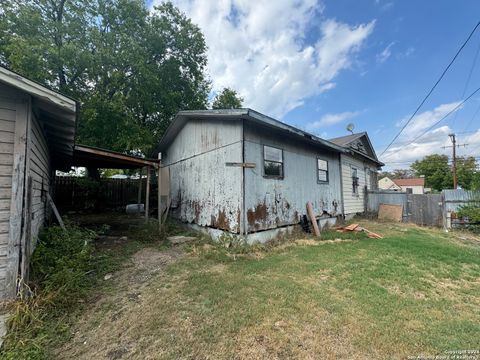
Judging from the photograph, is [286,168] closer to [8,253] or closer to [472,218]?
[8,253]

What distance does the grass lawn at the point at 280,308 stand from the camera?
8.08ft

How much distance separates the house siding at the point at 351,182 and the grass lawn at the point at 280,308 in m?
6.12

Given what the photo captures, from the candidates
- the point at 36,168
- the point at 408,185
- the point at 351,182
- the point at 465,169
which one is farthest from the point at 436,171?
the point at 36,168

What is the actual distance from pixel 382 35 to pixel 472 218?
8.79 m

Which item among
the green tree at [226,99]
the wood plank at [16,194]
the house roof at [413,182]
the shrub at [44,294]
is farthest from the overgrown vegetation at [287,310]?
the house roof at [413,182]

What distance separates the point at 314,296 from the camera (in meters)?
3.58

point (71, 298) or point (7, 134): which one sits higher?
point (7, 134)

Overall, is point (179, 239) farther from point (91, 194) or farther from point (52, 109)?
→ point (91, 194)

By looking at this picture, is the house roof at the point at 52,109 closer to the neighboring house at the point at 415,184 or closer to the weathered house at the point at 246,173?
the weathered house at the point at 246,173

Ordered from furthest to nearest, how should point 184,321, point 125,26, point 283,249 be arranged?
point 125,26, point 283,249, point 184,321

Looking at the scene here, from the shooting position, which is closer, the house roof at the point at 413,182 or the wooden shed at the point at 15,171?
the wooden shed at the point at 15,171

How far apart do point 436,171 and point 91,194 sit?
161ft

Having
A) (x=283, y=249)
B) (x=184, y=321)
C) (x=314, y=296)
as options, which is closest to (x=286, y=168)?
(x=283, y=249)

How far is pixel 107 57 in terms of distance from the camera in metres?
12.3
